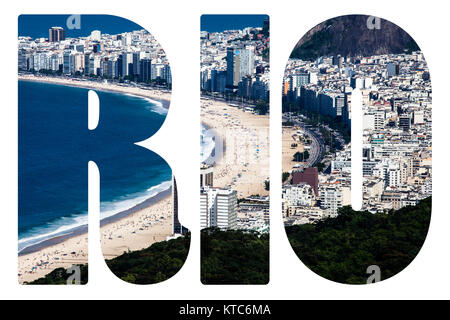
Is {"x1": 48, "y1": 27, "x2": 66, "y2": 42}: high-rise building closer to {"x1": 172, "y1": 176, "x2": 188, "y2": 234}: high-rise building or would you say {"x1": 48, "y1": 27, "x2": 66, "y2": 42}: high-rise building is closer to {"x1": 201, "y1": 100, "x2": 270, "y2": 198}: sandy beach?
{"x1": 201, "y1": 100, "x2": 270, "y2": 198}: sandy beach

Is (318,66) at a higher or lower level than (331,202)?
higher

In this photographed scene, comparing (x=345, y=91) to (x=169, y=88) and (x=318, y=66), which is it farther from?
(x=169, y=88)

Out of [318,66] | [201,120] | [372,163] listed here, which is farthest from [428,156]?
[201,120]

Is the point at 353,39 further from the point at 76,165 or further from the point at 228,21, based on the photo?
the point at 76,165
